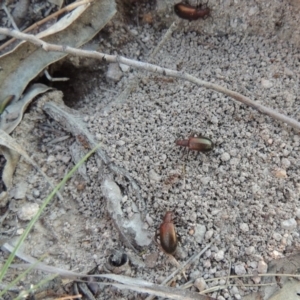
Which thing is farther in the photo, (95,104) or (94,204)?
(95,104)

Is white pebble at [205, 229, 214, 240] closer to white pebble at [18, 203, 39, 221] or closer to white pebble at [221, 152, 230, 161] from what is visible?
white pebble at [221, 152, 230, 161]

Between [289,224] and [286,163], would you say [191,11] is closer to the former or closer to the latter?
[286,163]

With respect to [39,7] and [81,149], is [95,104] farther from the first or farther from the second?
[39,7]

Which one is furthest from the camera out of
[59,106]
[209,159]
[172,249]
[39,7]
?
[39,7]

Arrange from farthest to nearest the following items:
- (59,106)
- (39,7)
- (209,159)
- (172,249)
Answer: (39,7) < (59,106) < (209,159) < (172,249)

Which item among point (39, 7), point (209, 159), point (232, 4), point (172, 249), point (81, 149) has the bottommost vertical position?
point (172, 249)

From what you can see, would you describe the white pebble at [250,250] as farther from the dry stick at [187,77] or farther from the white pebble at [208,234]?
the dry stick at [187,77]

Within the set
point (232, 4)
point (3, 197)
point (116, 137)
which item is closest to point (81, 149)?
point (116, 137)
